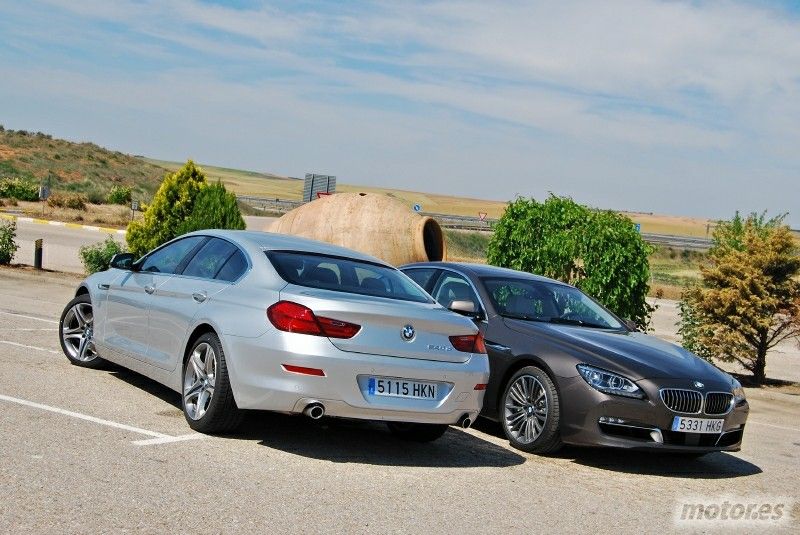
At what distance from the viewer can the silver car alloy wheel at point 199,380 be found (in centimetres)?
762

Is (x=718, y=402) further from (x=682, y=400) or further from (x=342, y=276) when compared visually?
(x=342, y=276)

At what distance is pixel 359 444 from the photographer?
8.10 meters

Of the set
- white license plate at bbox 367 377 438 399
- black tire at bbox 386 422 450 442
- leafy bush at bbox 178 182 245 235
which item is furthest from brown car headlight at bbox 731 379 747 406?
leafy bush at bbox 178 182 245 235

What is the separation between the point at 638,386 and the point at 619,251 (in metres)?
7.38

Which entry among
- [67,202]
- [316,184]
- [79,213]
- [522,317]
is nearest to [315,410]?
[522,317]

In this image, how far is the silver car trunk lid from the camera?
718cm

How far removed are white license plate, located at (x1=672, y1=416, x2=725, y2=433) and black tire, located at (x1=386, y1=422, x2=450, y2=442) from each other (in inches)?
70.1

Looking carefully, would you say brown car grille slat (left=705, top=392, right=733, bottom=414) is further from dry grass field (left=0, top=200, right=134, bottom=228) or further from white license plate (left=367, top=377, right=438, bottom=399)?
dry grass field (left=0, top=200, right=134, bottom=228)

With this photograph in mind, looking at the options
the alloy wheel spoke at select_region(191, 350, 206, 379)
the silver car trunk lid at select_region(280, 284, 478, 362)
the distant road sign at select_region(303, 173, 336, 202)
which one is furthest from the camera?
the distant road sign at select_region(303, 173, 336, 202)

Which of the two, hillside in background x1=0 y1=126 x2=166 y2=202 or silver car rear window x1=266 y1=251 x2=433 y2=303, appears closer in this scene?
silver car rear window x1=266 y1=251 x2=433 y2=303

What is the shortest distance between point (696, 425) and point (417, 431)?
2166mm

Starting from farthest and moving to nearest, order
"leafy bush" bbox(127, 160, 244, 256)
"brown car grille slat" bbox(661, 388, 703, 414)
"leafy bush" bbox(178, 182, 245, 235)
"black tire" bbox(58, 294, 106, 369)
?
"leafy bush" bbox(127, 160, 244, 256)
"leafy bush" bbox(178, 182, 245, 235)
"black tire" bbox(58, 294, 106, 369)
"brown car grille slat" bbox(661, 388, 703, 414)

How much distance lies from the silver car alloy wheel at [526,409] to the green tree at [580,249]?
6.75 metres

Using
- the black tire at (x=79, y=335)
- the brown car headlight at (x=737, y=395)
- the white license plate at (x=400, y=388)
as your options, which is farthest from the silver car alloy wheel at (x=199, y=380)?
the brown car headlight at (x=737, y=395)
